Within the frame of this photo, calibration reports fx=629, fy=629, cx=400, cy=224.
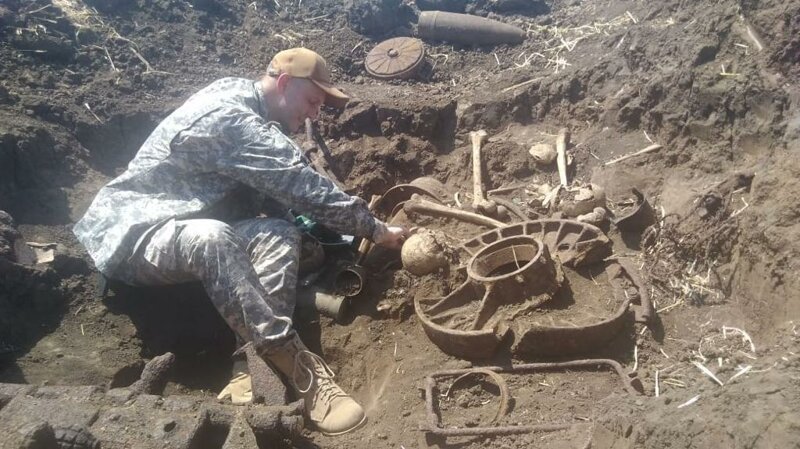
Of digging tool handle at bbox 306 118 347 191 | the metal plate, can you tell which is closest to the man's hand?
the metal plate

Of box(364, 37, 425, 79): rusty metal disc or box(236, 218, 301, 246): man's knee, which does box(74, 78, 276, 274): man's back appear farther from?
box(364, 37, 425, 79): rusty metal disc

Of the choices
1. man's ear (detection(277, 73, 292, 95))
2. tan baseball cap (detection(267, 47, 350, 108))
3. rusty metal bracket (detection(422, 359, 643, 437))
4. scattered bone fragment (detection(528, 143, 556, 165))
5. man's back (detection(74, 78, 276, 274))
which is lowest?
rusty metal bracket (detection(422, 359, 643, 437))

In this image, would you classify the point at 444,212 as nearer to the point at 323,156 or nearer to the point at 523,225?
the point at 523,225

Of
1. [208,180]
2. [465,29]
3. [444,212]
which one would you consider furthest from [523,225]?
[465,29]

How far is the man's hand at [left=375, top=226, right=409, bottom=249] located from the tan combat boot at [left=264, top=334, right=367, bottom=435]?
0.99 metres

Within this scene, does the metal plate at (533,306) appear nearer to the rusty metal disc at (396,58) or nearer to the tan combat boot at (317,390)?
the tan combat boot at (317,390)

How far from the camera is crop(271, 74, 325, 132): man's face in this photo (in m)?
4.52

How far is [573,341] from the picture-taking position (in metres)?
3.77

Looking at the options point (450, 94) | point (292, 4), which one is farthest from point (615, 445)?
point (292, 4)

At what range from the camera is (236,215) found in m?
4.68

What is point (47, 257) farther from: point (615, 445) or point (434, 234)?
point (615, 445)

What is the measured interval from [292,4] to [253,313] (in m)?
6.67

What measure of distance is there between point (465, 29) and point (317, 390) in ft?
19.6

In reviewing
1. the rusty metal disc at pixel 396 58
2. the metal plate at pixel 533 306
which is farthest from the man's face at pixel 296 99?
the rusty metal disc at pixel 396 58
